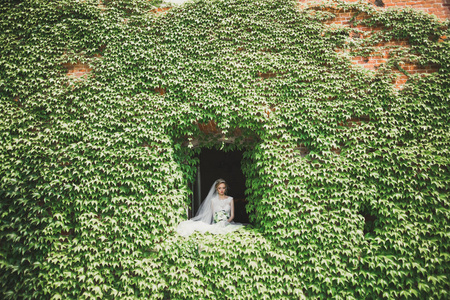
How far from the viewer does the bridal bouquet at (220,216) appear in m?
4.59

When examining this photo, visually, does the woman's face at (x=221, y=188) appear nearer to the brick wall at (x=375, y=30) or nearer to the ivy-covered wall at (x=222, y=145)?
the ivy-covered wall at (x=222, y=145)

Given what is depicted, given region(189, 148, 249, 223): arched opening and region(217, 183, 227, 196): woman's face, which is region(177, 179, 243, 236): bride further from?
region(189, 148, 249, 223): arched opening

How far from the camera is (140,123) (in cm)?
422

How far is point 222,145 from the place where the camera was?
4.38m

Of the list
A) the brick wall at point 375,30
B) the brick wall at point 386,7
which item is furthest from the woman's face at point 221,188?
the brick wall at point 386,7

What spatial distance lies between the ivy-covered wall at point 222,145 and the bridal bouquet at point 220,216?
2.16 feet

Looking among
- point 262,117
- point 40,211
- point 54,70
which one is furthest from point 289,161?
point 54,70

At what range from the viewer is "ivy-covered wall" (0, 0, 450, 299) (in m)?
3.72

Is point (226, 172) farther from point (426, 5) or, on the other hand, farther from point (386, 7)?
point (426, 5)

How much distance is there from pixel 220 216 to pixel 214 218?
0.14 metres

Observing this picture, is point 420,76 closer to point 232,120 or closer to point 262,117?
point 262,117

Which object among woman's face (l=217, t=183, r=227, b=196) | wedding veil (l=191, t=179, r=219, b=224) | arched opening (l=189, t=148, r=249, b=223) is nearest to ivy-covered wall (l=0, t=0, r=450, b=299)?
wedding veil (l=191, t=179, r=219, b=224)

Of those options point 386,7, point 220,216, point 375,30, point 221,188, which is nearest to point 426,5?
point 386,7

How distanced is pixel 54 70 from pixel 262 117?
457 centimetres
